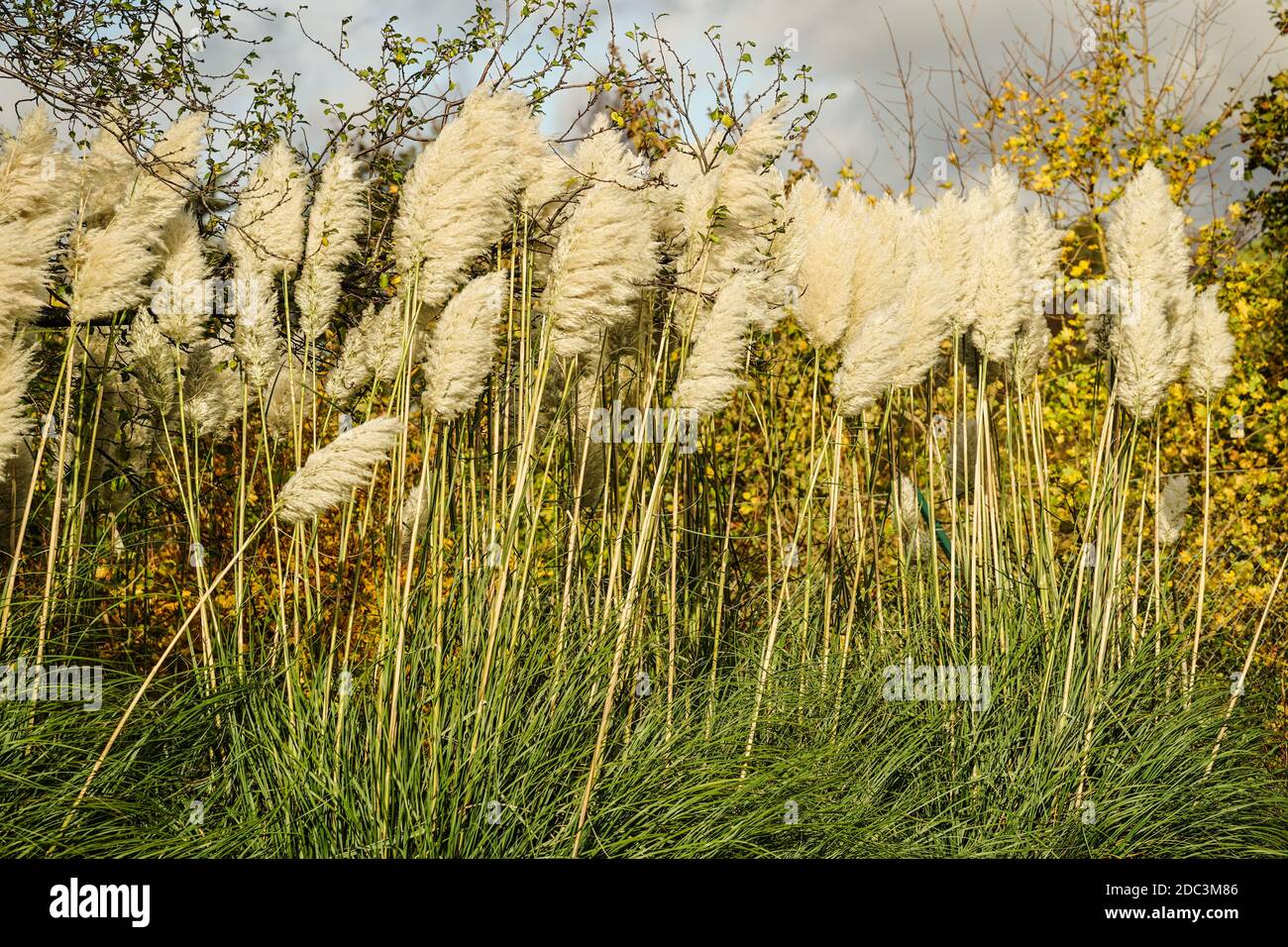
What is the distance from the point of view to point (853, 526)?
459cm

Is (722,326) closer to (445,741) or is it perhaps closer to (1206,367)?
(445,741)

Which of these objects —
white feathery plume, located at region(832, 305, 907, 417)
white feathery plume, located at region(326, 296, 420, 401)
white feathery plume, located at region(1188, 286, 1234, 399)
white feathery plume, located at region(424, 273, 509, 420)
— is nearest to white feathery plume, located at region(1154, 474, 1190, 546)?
white feathery plume, located at region(1188, 286, 1234, 399)

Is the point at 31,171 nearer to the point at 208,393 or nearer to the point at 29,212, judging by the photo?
the point at 29,212

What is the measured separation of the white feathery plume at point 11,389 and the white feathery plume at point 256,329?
2.11 feet

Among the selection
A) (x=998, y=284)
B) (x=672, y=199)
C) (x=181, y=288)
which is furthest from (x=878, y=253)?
(x=181, y=288)

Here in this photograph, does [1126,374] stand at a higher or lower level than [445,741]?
higher

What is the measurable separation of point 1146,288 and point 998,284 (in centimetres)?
54

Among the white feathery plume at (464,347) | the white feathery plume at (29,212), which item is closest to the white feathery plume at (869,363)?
the white feathery plume at (464,347)

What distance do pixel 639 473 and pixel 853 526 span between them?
1.10 m

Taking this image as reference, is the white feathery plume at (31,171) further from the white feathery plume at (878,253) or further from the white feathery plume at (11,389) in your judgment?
the white feathery plume at (878,253)

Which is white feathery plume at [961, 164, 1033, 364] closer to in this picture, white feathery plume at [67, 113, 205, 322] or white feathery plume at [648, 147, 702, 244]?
Result: white feathery plume at [648, 147, 702, 244]

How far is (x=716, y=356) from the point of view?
11.3 feet

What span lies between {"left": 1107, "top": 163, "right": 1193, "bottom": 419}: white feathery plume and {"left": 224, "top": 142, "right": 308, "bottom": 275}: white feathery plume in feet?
9.93
